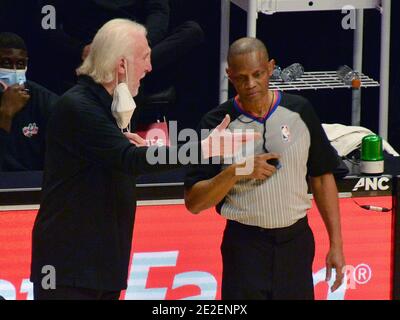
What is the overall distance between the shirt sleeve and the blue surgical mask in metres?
1.67

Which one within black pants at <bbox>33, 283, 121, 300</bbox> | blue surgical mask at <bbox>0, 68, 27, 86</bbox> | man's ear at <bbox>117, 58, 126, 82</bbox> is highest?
man's ear at <bbox>117, 58, 126, 82</bbox>

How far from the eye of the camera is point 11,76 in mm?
6199

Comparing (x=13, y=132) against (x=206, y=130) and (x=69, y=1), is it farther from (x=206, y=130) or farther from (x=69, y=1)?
(x=206, y=130)

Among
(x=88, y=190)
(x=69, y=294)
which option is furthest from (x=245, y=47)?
(x=69, y=294)

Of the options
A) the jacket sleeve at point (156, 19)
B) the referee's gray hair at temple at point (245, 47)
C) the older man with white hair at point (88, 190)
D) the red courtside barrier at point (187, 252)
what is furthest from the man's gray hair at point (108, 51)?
the jacket sleeve at point (156, 19)

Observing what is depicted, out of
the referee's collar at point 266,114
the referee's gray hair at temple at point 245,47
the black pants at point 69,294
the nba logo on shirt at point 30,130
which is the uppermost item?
the referee's gray hair at temple at point 245,47

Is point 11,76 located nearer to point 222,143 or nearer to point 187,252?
point 187,252

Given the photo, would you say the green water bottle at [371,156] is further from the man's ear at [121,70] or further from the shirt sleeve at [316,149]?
the man's ear at [121,70]

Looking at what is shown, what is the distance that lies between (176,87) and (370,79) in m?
1.10

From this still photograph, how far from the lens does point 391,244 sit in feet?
19.9

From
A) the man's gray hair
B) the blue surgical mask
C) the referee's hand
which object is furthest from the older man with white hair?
the blue surgical mask

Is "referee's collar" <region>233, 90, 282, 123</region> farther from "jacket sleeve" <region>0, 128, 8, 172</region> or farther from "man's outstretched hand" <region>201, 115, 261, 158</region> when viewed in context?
"jacket sleeve" <region>0, 128, 8, 172</region>

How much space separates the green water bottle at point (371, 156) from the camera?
19.6 ft

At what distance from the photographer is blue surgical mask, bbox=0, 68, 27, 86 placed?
6.20 meters
